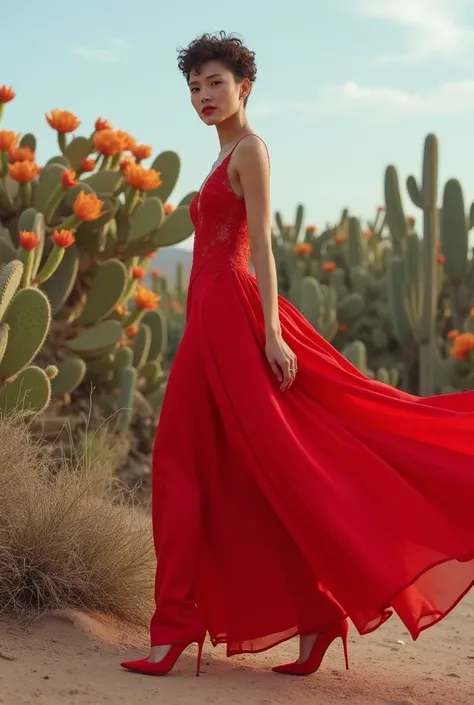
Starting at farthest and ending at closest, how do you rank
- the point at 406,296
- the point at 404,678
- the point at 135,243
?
the point at 406,296 < the point at 135,243 < the point at 404,678

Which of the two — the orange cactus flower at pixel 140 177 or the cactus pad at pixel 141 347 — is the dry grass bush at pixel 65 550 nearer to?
the orange cactus flower at pixel 140 177

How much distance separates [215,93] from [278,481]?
1223mm

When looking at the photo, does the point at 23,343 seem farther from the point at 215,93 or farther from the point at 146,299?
the point at 215,93

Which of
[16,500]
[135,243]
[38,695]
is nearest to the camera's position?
[38,695]

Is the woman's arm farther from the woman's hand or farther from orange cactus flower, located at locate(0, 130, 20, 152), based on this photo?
orange cactus flower, located at locate(0, 130, 20, 152)

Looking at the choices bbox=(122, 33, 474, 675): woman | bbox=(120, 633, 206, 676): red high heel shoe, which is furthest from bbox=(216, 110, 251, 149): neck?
bbox=(120, 633, 206, 676): red high heel shoe

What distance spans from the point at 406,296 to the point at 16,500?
6.37 meters

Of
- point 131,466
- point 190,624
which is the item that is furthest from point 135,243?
point 190,624

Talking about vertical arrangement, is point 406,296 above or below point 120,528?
above

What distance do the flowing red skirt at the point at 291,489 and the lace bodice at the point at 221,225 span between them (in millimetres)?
56

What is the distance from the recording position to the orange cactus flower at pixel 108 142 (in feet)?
21.3

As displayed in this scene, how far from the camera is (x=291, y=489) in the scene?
329cm

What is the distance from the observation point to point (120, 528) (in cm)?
425

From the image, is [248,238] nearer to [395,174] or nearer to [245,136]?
[245,136]
